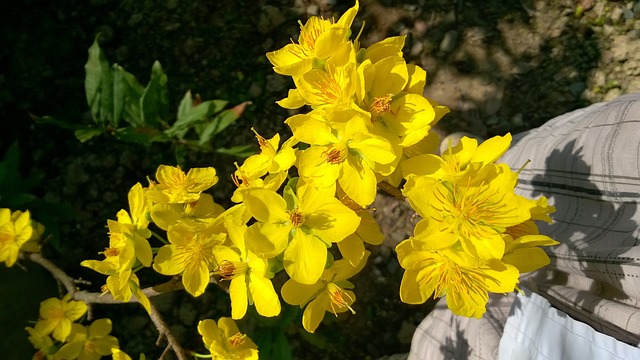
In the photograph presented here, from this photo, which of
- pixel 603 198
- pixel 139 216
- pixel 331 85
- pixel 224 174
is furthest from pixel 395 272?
pixel 331 85

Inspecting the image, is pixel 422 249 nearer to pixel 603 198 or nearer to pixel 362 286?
pixel 603 198

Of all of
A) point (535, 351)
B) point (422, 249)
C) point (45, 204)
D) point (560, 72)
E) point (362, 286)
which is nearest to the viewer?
point (422, 249)

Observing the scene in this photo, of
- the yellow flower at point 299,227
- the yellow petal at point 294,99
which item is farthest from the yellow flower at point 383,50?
the yellow flower at point 299,227

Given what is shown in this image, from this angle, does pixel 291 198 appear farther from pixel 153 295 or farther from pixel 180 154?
pixel 180 154

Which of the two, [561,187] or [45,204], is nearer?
[561,187]

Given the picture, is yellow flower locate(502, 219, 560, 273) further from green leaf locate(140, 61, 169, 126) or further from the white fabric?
green leaf locate(140, 61, 169, 126)

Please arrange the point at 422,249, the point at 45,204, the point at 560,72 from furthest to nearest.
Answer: the point at 560,72 < the point at 45,204 < the point at 422,249
